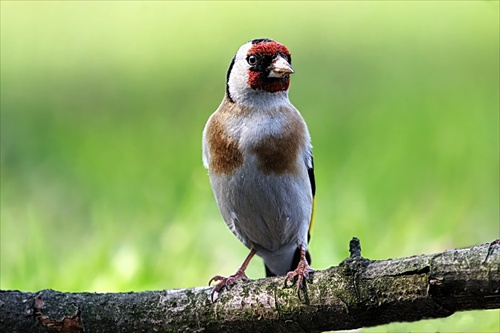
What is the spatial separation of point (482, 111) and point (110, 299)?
3.11 m

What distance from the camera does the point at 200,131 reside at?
196 inches

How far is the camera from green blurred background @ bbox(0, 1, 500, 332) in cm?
392

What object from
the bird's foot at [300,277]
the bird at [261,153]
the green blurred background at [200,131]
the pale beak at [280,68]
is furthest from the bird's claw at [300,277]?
the pale beak at [280,68]

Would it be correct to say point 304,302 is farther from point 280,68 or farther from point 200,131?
point 200,131

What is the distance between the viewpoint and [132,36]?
623 cm

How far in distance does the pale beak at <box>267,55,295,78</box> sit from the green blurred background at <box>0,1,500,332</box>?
0.82 metres

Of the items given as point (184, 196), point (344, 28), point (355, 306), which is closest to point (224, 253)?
point (184, 196)

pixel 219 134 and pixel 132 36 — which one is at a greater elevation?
pixel 132 36

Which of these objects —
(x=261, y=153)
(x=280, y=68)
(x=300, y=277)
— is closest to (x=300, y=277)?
(x=300, y=277)

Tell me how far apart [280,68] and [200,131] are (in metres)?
2.30

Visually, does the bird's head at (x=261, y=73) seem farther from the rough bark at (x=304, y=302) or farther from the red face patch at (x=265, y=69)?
the rough bark at (x=304, y=302)

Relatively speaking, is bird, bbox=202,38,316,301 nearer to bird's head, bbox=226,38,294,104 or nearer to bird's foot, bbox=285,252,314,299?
bird's head, bbox=226,38,294,104

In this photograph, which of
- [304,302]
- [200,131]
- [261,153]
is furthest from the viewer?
[200,131]

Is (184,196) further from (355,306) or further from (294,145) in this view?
(355,306)
